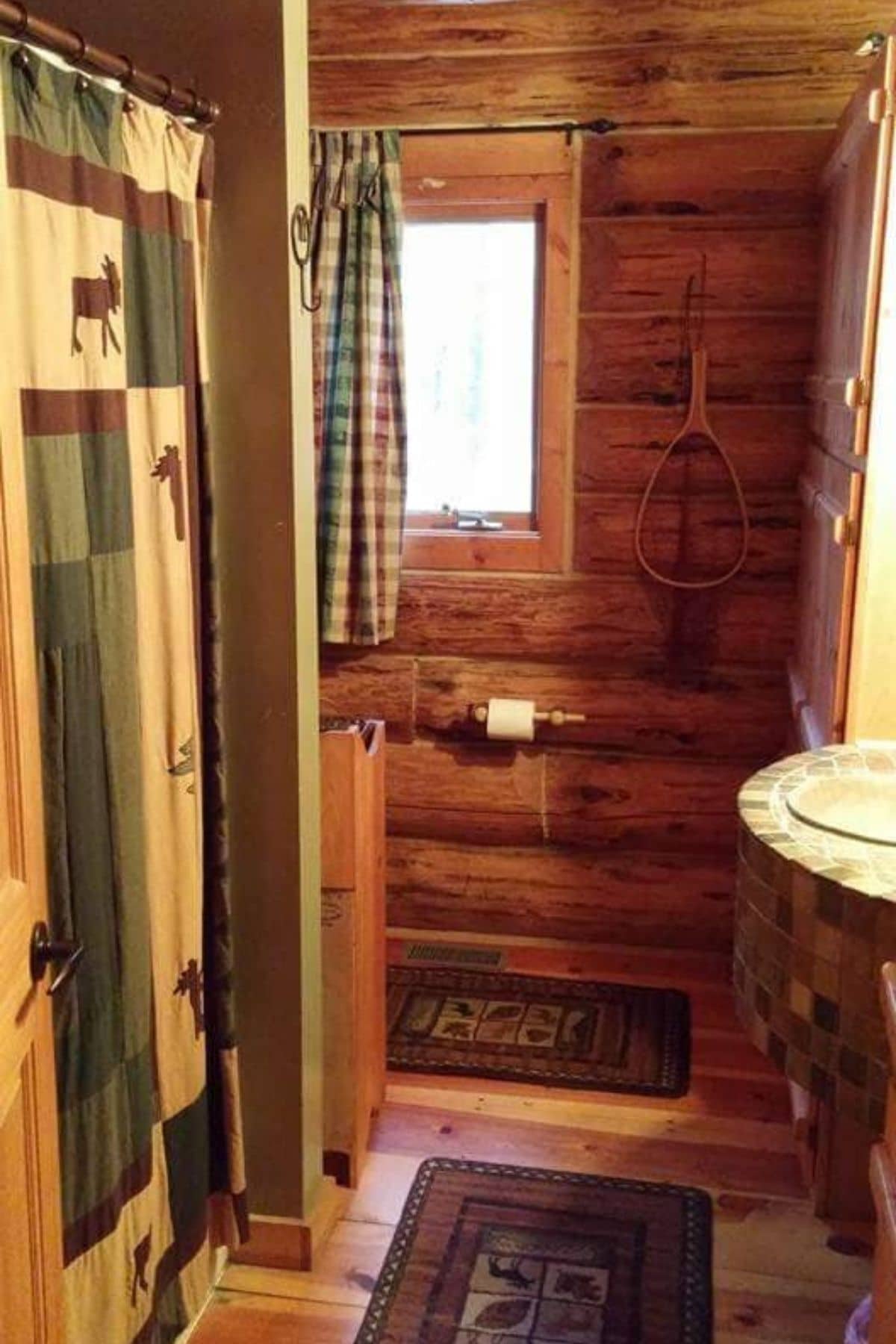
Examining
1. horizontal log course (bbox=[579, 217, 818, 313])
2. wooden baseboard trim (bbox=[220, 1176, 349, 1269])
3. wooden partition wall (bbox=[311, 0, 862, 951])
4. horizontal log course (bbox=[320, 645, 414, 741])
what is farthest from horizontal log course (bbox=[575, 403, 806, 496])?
wooden baseboard trim (bbox=[220, 1176, 349, 1269])

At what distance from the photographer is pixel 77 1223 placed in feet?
5.95

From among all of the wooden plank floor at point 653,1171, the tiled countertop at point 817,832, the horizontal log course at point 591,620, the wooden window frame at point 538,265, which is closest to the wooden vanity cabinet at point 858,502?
the wooden plank floor at point 653,1171

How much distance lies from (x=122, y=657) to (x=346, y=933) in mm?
1004

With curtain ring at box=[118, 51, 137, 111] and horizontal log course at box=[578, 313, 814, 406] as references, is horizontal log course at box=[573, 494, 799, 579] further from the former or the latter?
curtain ring at box=[118, 51, 137, 111]

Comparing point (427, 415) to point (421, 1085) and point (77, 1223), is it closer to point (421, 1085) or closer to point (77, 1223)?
point (421, 1085)

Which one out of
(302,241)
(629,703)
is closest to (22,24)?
(302,241)

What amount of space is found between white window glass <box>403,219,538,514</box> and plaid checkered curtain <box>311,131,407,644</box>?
10 centimetres

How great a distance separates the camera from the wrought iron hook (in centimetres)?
216

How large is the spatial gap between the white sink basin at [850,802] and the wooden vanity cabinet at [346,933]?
91cm

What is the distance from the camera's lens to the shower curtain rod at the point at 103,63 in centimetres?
156

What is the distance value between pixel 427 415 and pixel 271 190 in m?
1.61

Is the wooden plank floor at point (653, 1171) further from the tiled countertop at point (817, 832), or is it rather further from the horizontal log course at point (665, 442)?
the horizontal log course at point (665, 442)

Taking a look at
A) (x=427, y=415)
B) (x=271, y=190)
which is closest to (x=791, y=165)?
(x=427, y=415)

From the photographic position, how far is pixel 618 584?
362 cm
